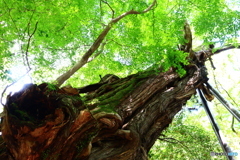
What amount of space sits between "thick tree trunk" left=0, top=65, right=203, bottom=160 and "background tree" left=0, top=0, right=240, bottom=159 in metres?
0.01

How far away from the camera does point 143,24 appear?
5242 millimetres

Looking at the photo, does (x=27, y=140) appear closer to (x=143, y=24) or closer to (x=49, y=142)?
(x=49, y=142)

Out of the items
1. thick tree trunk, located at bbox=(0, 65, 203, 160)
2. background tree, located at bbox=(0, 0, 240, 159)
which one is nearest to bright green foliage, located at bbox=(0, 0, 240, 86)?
background tree, located at bbox=(0, 0, 240, 159)

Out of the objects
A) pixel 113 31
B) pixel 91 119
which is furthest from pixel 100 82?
pixel 91 119

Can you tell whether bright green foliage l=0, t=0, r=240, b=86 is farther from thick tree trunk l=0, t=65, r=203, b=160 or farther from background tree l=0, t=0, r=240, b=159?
thick tree trunk l=0, t=65, r=203, b=160

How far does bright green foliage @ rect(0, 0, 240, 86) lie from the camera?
14.3 feet

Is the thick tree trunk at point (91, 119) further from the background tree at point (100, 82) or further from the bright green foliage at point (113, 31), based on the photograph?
the bright green foliage at point (113, 31)

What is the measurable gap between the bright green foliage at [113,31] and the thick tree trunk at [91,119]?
928mm

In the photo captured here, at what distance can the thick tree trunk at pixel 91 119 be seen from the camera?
91.0 inches

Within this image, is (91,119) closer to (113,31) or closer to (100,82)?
(100,82)

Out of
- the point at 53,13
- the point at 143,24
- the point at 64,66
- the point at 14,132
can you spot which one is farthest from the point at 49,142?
the point at 64,66

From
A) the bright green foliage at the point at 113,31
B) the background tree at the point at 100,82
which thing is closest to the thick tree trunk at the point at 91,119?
the background tree at the point at 100,82

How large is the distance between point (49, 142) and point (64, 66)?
547 centimetres

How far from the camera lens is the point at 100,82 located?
5270mm
